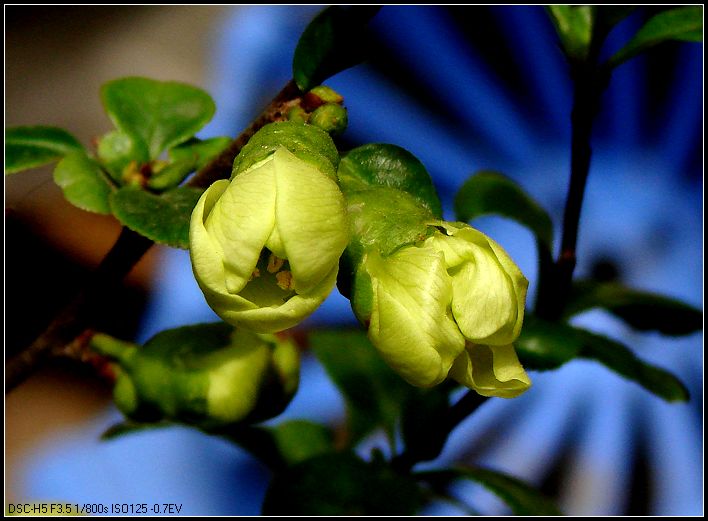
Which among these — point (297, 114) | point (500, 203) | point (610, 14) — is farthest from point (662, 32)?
point (297, 114)

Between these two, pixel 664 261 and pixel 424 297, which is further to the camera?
pixel 664 261

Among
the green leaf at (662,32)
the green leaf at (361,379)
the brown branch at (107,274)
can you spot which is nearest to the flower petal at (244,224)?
the brown branch at (107,274)

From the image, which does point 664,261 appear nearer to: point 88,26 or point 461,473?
point 461,473

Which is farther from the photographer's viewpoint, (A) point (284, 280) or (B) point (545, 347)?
(B) point (545, 347)

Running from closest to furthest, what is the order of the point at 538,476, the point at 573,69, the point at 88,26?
the point at 573,69, the point at 538,476, the point at 88,26

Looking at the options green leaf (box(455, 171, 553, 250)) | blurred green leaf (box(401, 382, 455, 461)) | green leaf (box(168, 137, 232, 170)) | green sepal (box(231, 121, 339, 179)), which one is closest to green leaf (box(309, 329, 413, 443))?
blurred green leaf (box(401, 382, 455, 461))

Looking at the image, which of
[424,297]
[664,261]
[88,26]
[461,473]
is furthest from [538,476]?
[88,26]

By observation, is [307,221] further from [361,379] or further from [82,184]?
[361,379]
